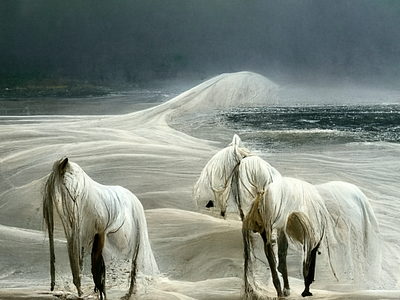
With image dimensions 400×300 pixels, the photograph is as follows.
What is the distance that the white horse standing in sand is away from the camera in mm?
2051

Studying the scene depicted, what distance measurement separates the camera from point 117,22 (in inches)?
86.0

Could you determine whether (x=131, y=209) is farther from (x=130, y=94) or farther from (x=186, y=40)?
(x=186, y=40)

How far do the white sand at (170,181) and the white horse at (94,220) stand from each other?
6 centimetres

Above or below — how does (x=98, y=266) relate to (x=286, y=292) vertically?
above

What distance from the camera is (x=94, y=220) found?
78.1 inches

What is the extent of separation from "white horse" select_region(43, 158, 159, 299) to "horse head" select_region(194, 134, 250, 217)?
0.32 metres

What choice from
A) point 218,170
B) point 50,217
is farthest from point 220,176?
point 50,217

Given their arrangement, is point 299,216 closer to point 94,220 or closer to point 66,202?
point 94,220

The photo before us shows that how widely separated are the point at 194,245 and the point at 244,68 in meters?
0.88

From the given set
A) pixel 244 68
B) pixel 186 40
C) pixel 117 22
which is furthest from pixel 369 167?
pixel 117 22

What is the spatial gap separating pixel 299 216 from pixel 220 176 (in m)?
0.40

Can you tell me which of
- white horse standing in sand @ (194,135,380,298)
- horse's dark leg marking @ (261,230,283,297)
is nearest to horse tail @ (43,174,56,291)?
white horse standing in sand @ (194,135,380,298)

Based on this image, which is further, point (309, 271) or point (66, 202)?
point (309, 271)

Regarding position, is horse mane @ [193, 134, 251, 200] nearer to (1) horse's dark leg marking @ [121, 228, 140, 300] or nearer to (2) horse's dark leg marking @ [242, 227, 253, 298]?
(2) horse's dark leg marking @ [242, 227, 253, 298]
